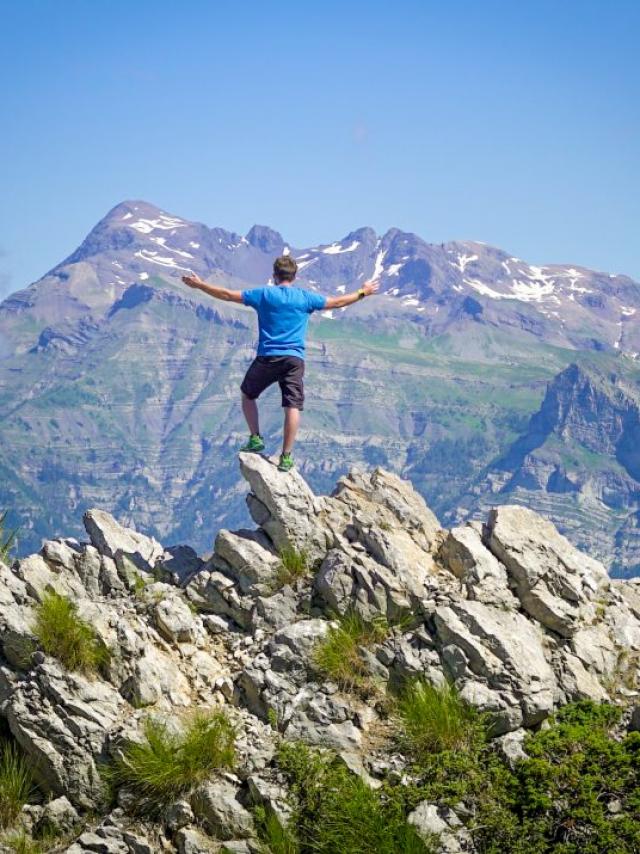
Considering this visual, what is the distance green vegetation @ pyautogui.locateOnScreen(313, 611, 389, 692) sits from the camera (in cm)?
1609

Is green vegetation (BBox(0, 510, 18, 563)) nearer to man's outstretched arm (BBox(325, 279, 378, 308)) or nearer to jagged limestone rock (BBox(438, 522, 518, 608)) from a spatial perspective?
man's outstretched arm (BBox(325, 279, 378, 308))

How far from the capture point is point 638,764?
14.4 metres

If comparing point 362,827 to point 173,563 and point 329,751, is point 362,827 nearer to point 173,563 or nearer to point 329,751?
point 329,751

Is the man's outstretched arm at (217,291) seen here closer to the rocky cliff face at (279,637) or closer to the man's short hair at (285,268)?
the man's short hair at (285,268)

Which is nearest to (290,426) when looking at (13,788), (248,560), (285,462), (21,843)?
(285,462)

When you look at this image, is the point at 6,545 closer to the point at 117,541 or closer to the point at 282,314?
the point at 117,541

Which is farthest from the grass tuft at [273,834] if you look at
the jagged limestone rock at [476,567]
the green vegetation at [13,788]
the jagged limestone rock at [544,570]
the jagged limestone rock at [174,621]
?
the jagged limestone rock at [544,570]

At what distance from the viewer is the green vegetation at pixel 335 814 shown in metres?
13.1

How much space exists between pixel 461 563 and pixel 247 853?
6823mm

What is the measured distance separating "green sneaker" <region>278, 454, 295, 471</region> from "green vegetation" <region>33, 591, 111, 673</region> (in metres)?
5.24

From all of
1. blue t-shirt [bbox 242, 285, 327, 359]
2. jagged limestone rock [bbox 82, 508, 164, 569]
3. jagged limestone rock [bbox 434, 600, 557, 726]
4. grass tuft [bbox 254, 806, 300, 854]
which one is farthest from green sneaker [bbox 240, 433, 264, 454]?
grass tuft [bbox 254, 806, 300, 854]

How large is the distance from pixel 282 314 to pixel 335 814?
9445mm

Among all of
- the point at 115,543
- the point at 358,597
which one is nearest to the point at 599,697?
the point at 358,597

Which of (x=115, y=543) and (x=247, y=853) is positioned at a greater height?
(x=115, y=543)
